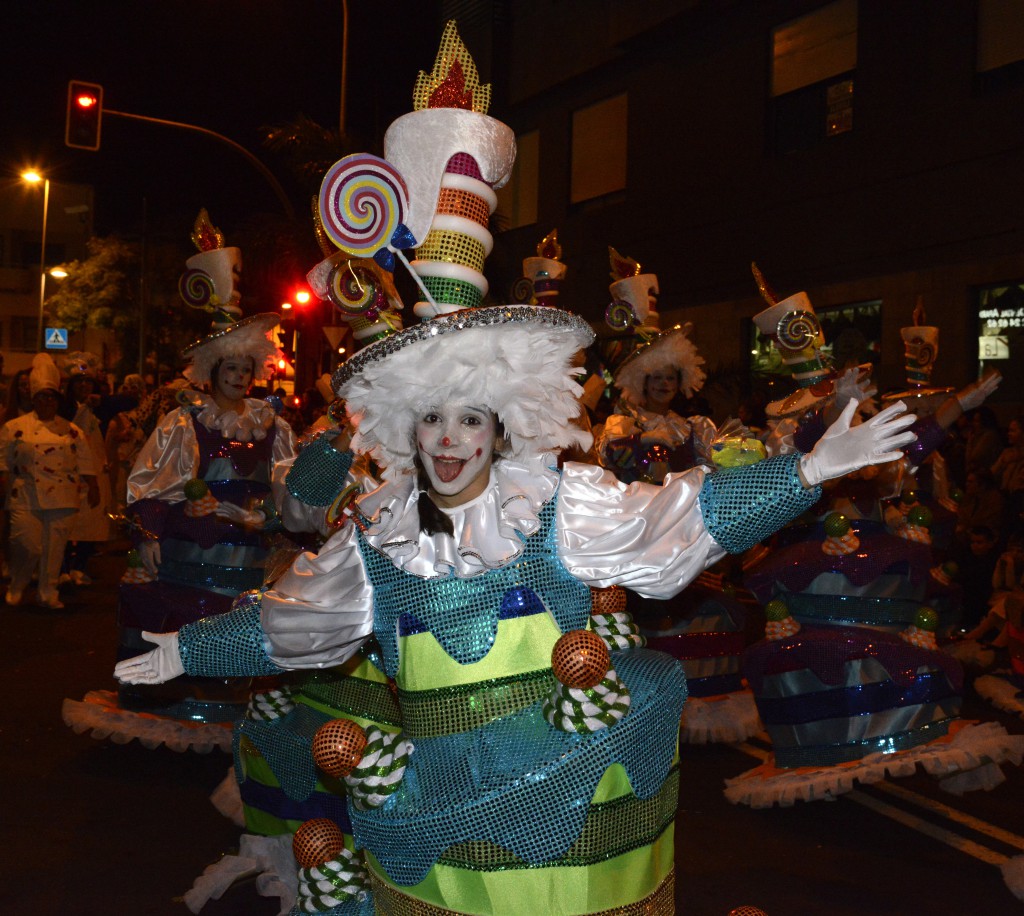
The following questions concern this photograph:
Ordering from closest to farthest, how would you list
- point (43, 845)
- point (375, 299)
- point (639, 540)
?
point (639, 540), point (375, 299), point (43, 845)

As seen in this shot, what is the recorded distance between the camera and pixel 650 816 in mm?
2820

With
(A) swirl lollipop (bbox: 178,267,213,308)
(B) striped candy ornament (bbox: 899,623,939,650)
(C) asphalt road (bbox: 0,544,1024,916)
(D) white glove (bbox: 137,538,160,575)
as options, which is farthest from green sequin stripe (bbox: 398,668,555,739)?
(A) swirl lollipop (bbox: 178,267,213,308)

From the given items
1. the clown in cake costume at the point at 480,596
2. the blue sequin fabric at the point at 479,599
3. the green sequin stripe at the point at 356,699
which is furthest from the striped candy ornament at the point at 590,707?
the green sequin stripe at the point at 356,699

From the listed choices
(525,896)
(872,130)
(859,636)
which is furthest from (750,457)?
(872,130)

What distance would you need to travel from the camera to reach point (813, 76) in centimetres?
1529

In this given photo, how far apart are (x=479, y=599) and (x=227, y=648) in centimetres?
74

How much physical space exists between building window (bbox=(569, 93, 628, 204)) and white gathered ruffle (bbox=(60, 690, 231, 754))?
14477mm

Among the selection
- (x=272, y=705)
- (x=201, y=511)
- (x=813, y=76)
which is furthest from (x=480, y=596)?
(x=813, y=76)

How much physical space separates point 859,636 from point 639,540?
10.1 ft

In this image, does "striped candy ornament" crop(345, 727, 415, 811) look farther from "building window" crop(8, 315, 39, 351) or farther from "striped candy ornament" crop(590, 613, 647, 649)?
"building window" crop(8, 315, 39, 351)

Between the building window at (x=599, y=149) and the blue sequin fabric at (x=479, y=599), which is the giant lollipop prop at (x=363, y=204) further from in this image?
the building window at (x=599, y=149)

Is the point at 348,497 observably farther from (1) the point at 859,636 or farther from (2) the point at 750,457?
(1) the point at 859,636

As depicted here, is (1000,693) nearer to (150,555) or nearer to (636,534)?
(150,555)

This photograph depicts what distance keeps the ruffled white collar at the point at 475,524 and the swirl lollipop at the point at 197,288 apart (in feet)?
13.6
